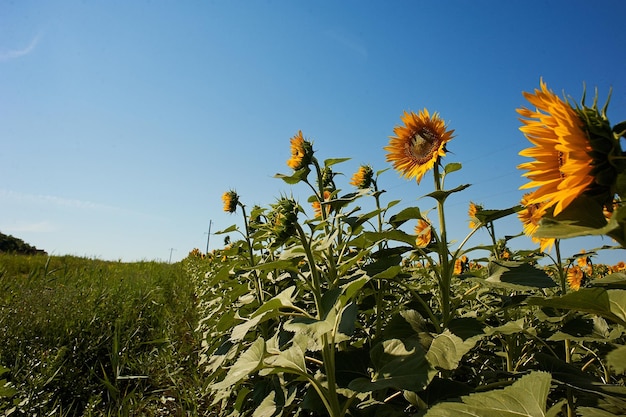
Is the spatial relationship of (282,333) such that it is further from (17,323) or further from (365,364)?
(17,323)

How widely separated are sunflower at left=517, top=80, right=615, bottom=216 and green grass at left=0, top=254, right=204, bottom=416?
1.87 m

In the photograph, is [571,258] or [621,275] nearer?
[621,275]

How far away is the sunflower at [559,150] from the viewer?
535 mm

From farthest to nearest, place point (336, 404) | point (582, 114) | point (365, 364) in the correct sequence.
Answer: point (365, 364) < point (336, 404) < point (582, 114)

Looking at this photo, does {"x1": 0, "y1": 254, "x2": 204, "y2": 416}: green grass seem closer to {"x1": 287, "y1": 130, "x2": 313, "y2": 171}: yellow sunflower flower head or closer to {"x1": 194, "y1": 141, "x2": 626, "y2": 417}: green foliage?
{"x1": 194, "y1": 141, "x2": 626, "y2": 417}: green foliage

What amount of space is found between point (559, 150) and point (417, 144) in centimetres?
88

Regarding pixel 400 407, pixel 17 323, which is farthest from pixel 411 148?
pixel 17 323

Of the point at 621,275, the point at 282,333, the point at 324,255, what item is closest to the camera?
the point at 621,275

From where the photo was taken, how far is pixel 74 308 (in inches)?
131

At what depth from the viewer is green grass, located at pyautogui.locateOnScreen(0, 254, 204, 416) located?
2.34 m

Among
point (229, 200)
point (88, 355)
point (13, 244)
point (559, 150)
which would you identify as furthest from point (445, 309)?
point (13, 244)

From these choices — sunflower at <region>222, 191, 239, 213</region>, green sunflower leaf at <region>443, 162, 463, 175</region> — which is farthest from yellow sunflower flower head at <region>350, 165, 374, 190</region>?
sunflower at <region>222, 191, 239, 213</region>

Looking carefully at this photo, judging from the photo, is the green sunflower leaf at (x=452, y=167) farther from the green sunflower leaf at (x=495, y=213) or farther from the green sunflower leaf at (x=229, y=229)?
the green sunflower leaf at (x=229, y=229)

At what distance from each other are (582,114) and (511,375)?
68 cm
